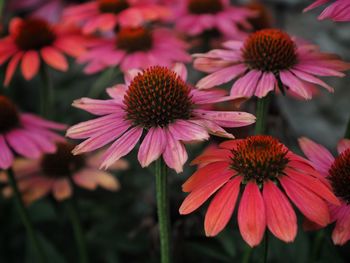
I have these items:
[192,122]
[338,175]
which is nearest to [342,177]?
[338,175]

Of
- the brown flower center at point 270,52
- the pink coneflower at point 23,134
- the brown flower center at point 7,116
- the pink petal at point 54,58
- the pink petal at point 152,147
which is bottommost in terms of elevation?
the pink coneflower at point 23,134

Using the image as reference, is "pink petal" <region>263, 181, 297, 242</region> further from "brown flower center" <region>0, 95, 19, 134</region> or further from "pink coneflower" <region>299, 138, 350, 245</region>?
"brown flower center" <region>0, 95, 19, 134</region>

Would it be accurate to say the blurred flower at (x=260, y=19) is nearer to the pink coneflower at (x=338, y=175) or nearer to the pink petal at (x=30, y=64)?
the pink petal at (x=30, y=64)

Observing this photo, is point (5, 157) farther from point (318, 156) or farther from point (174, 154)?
point (318, 156)

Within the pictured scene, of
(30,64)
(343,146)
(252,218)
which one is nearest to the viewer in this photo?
(252,218)

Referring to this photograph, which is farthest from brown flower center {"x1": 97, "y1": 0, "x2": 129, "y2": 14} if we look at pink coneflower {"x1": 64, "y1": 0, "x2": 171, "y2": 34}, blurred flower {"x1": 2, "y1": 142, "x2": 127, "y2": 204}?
blurred flower {"x1": 2, "y1": 142, "x2": 127, "y2": 204}

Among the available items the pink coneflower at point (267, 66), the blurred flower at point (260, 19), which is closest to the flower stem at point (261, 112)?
the pink coneflower at point (267, 66)
